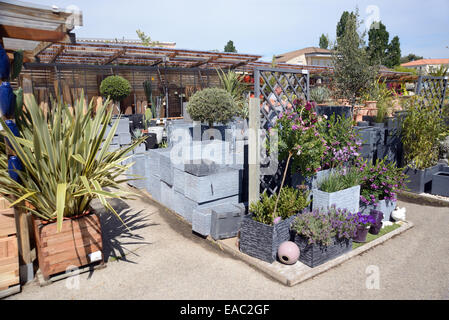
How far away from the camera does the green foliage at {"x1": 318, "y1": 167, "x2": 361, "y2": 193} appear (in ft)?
15.5

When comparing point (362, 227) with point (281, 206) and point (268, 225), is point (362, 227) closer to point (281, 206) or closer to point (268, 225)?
point (281, 206)

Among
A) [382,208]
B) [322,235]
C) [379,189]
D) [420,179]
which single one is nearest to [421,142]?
[420,179]

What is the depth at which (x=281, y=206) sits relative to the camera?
443cm

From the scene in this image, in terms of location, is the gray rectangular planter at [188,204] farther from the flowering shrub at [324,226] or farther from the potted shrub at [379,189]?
the potted shrub at [379,189]

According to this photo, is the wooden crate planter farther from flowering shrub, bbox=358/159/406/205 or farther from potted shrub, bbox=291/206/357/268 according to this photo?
flowering shrub, bbox=358/159/406/205

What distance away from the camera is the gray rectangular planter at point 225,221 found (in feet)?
15.0

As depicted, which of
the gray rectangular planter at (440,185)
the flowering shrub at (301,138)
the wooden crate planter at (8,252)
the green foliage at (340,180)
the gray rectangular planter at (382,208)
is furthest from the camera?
the gray rectangular planter at (440,185)

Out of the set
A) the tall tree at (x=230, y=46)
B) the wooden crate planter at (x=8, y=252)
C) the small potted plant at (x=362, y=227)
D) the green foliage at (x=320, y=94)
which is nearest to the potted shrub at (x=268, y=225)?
the small potted plant at (x=362, y=227)

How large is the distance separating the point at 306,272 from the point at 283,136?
1718mm

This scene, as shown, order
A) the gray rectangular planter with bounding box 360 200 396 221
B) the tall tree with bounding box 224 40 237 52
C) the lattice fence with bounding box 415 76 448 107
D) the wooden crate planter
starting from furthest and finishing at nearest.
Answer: the tall tree with bounding box 224 40 237 52, the lattice fence with bounding box 415 76 448 107, the gray rectangular planter with bounding box 360 200 396 221, the wooden crate planter

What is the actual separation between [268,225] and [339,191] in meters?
1.25

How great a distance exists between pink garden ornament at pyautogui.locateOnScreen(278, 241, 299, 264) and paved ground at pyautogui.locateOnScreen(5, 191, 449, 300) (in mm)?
325

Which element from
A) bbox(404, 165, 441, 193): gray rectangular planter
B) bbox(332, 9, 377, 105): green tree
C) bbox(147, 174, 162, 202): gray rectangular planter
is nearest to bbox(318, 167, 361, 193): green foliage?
bbox(404, 165, 441, 193): gray rectangular planter

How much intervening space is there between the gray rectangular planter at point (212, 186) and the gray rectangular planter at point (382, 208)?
6.42 ft
